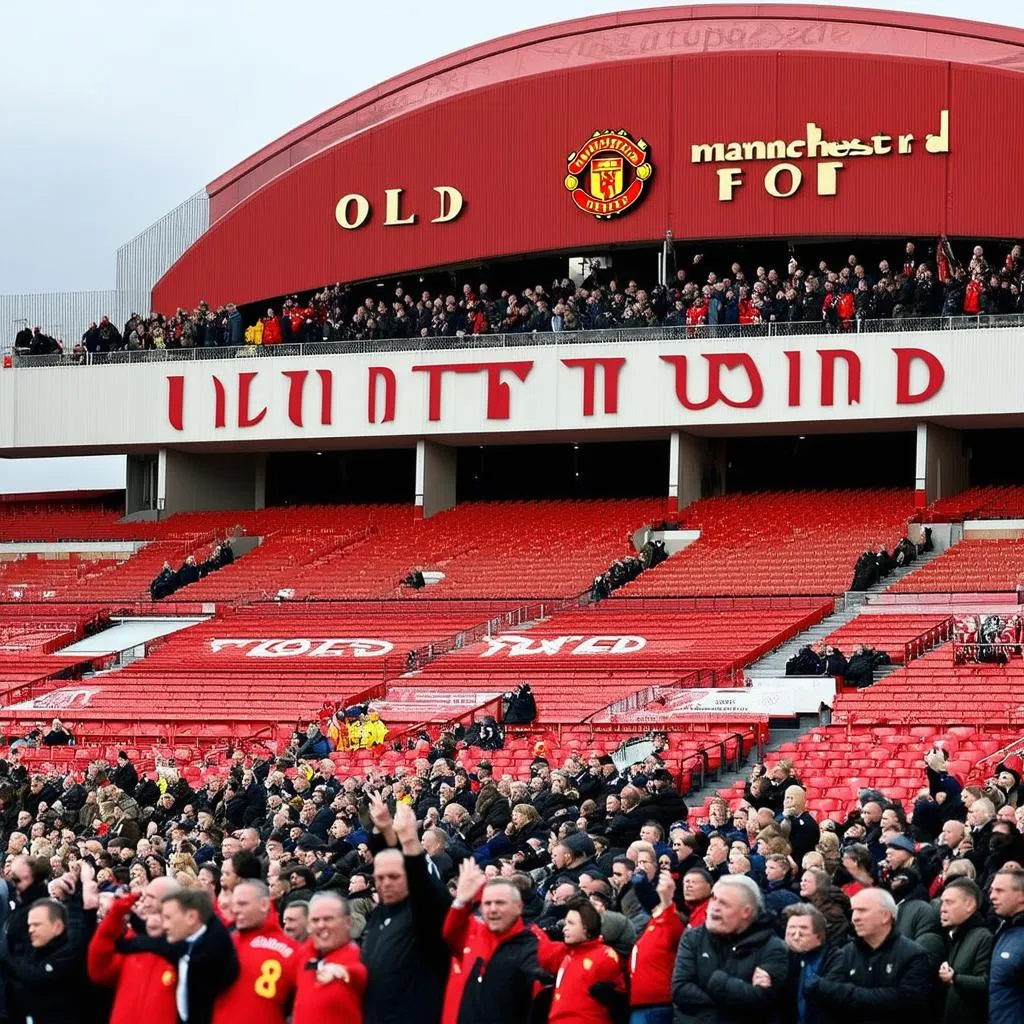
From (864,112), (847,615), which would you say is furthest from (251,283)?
(847,615)

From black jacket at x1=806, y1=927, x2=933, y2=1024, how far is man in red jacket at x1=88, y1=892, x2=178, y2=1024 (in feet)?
8.89

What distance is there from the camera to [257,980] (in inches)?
347

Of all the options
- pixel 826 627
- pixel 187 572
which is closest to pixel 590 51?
pixel 187 572

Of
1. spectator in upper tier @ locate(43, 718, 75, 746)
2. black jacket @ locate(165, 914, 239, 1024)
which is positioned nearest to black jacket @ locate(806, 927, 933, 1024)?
black jacket @ locate(165, 914, 239, 1024)

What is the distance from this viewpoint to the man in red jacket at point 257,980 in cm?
881

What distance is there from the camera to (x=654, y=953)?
10023 millimetres

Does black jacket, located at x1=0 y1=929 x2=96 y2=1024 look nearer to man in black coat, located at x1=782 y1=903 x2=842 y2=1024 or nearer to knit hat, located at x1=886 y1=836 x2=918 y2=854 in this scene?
man in black coat, located at x1=782 y1=903 x2=842 y2=1024

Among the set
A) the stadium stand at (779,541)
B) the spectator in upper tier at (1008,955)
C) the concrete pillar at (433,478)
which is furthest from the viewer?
the concrete pillar at (433,478)

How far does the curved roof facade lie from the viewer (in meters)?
37.9

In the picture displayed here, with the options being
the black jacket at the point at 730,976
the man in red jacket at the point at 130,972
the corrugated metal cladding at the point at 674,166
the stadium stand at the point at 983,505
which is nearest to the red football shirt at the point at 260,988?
the man in red jacket at the point at 130,972

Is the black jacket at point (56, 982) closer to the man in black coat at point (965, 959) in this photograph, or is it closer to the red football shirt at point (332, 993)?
the red football shirt at point (332, 993)

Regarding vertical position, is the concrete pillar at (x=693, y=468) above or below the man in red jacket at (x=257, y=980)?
above

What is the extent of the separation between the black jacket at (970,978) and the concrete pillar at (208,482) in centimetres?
3449

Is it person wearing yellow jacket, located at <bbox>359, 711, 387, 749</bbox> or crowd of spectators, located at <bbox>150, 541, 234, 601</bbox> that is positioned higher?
crowd of spectators, located at <bbox>150, 541, 234, 601</bbox>
